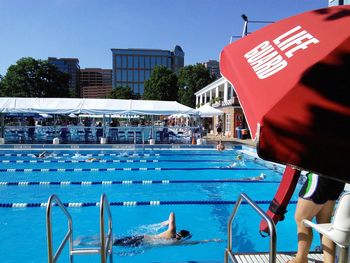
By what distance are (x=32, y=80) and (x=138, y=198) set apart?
43.8 metres

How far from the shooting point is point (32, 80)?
4647cm

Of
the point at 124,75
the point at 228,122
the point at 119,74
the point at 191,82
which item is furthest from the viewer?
the point at 124,75

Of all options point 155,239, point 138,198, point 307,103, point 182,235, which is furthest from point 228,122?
point 307,103

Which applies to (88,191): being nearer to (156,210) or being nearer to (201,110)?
(156,210)

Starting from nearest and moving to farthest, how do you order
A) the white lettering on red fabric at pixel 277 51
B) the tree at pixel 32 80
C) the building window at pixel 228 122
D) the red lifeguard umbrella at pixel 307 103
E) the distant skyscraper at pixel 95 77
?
the red lifeguard umbrella at pixel 307 103, the white lettering on red fabric at pixel 277 51, the building window at pixel 228 122, the tree at pixel 32 80, the distant skyscraper at pixel 95 77

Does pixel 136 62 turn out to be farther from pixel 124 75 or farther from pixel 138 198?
pixel 138 198

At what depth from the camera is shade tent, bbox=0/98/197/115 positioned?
18.2 m

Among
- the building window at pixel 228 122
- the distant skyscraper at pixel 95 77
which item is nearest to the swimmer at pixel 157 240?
the building window at pixel 228 122

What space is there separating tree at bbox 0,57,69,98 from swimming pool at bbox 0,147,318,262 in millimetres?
32458

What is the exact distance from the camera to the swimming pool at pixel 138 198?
5.84 m

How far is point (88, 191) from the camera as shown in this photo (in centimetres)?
932

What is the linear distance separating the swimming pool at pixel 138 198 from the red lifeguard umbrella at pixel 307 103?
165 inches

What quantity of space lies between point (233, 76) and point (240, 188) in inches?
346

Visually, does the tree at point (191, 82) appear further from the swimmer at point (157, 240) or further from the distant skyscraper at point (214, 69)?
the swimmer at point (157, 240)
